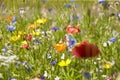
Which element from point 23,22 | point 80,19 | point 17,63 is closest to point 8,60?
point 17,63

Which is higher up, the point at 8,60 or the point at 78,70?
the point at 8,60

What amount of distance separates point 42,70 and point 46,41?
0.60 meters

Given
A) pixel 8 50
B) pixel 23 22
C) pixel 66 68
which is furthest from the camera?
pixel 23 22

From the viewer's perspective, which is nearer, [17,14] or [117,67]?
[117,67]

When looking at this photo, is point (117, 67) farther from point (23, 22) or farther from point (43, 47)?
point (23, 22)

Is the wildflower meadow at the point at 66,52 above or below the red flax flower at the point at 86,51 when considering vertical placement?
below

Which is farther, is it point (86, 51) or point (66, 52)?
point (66, 52)

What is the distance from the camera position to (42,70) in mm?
2516

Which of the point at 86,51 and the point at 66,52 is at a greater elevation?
the point at 86,51

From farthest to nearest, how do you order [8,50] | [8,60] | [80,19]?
[80,19] < [8,50] < [8,60]

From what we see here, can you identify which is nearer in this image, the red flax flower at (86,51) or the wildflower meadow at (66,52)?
the red flax flower at (86,51)

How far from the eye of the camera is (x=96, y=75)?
2.33 m

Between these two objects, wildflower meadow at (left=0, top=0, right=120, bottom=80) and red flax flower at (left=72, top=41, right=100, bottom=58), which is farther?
wildflower meadow at (left=0, top=0, right=120, bottom=80)

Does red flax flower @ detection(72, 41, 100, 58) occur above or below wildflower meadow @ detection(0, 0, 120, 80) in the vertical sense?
above
